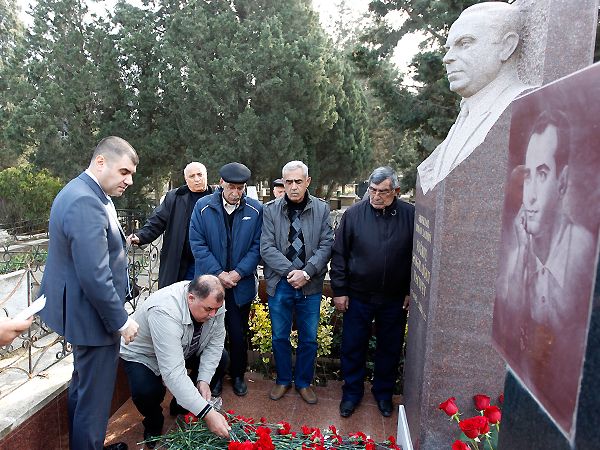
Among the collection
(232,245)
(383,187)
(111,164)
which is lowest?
(232,245)

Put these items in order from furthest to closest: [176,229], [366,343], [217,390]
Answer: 1. [176,229]
2. [217,390]
3. [366,343]

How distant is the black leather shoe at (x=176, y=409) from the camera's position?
3049mm

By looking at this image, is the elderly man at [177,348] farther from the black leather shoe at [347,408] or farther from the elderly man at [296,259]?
the black leather shoe at [347,408]

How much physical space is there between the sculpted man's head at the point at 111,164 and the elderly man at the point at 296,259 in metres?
1.25

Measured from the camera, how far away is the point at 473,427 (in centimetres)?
158

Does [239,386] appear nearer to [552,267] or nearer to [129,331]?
[129,331]

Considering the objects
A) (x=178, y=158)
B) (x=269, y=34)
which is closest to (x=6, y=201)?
(x=178, y=158)

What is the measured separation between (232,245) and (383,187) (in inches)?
51.2

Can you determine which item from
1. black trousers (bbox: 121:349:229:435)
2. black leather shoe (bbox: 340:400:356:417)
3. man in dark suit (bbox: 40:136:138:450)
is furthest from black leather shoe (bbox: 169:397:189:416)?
black leather shoe (bbox: 340:400:356:417)

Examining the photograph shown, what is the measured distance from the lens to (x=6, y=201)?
43.8 feet

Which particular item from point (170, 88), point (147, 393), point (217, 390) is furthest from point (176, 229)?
point (170, 88)

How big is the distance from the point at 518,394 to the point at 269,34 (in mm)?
14878

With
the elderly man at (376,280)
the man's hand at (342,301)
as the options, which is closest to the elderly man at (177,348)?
the man's hand at (342,301)

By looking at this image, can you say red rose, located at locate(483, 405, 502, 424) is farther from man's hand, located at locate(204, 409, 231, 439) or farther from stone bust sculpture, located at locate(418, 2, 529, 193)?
man's hand, located at locate(204, 409, 231, 439)
